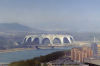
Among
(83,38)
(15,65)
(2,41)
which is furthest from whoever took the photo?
(2,41)

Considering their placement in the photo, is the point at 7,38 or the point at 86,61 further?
the point at 7,38

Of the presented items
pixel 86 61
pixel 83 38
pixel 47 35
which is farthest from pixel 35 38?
pixel 86 61

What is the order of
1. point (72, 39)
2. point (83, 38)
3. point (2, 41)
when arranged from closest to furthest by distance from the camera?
point (83, 38) → point (2, 41) → point (72, 39)

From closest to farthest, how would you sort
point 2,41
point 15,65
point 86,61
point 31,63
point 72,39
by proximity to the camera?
1. point 15,65
2. point 31,63
3. point 86,61
4. point 2,41
5. point 72,39

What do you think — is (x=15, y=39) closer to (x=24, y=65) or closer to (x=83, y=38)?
(x=83, y=38)

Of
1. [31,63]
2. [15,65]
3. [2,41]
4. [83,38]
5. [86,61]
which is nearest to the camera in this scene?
[15,65]

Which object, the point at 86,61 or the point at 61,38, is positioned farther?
the point at 61,38

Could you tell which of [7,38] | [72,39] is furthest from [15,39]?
[72,39]

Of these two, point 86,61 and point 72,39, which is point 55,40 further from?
point 86,61
